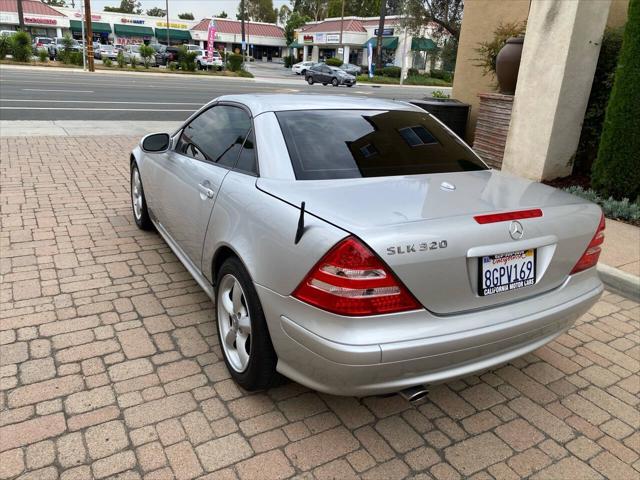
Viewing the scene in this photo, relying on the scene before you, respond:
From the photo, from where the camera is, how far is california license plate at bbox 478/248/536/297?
2385 mm

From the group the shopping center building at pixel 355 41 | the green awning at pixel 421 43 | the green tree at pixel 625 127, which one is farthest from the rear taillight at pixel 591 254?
the shopping center building at pixel 355 41

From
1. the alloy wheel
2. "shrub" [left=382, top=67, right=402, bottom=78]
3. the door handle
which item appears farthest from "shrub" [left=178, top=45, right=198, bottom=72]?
the alloy wheel

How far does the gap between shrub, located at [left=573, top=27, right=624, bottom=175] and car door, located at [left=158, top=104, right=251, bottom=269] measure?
18.6 ft

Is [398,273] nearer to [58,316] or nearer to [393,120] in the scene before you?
[393,120]

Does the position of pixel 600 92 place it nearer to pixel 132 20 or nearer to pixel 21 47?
pixel 21 47

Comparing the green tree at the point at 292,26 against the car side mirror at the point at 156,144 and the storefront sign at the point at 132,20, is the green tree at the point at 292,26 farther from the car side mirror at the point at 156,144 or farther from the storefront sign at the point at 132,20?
the car side mirror at the point at 156,144

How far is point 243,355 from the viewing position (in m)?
2.87

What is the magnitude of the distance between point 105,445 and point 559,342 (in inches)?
118

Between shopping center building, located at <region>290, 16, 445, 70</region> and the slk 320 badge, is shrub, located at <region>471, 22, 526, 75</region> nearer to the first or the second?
the slk 320 badge

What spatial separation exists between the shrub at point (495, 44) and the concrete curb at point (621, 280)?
5.20 m

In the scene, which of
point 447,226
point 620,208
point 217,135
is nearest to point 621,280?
point 620,208

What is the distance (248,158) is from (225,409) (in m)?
1.43

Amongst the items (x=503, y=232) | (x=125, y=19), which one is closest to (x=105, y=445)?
(x=503, y=232)

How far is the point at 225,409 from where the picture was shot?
2777 millimetres
